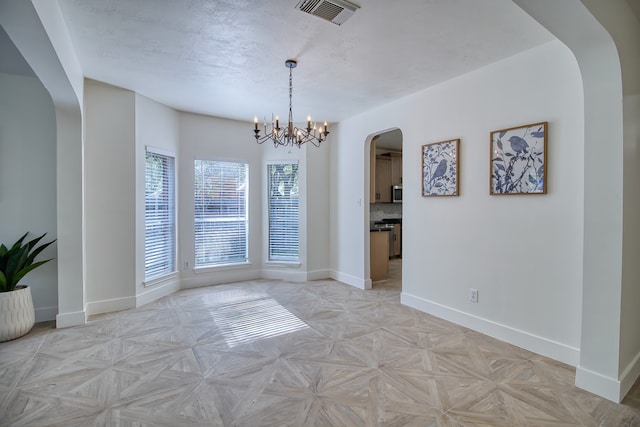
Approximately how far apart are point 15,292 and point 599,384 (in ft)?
16.2

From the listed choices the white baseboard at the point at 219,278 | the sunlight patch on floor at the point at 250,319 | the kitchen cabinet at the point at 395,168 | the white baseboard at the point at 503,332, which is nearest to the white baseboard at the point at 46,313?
the white baseboard at the point at 219,278

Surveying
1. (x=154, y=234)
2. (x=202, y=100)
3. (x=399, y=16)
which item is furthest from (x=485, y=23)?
(x=154, y=234)

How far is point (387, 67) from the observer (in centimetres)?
315

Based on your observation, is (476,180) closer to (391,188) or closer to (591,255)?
(591,255)

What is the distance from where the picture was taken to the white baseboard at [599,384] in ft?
6.77


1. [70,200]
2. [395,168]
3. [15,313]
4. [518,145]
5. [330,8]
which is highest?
[330,8]

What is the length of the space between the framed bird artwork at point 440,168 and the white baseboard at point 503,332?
4.26 feet

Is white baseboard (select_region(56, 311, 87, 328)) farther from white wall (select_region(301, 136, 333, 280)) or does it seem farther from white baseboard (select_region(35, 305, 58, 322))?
white wall (select_region(301, 136, 333, 280))

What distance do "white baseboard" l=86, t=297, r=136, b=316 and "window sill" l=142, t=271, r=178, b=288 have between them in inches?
10.3

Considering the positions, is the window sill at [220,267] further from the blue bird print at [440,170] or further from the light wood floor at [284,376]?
the blue bird print at [440,170]

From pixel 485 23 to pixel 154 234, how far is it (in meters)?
4.42

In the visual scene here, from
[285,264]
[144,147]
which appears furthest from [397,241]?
[144,147]

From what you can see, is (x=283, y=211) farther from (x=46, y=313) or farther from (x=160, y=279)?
(x=46, y=313)

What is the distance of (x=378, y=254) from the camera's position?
533 centimetres
